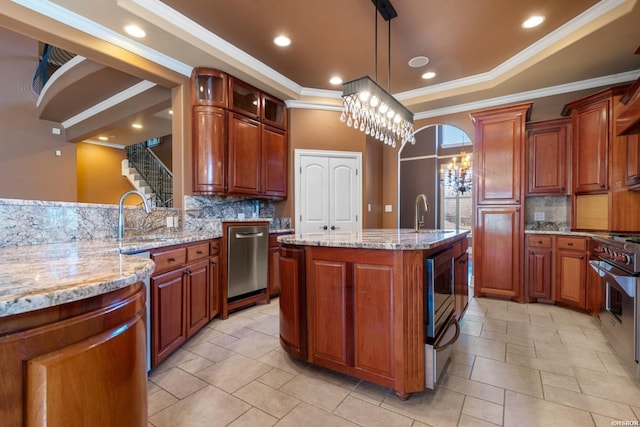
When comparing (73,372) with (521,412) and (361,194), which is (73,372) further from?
(361,194)

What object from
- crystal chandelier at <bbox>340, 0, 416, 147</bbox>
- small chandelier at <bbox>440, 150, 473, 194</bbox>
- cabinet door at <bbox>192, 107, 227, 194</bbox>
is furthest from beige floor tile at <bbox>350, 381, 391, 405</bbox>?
small chandelier at <bbox>440, 150, 473, 194</bbox>

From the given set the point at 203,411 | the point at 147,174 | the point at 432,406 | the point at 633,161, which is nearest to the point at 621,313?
the point at 633,161

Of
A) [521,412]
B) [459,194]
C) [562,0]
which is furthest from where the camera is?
[459,194]

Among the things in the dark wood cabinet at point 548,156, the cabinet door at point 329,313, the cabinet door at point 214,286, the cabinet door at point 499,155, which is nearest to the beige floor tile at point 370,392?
the cabinet door at point 329,313

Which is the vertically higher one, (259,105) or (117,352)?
(259,105)

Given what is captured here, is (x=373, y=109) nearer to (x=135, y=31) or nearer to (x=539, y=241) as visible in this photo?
(x=135, y=31)

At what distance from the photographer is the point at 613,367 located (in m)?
2.12

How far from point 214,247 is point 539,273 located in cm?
388

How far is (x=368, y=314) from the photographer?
1.81m

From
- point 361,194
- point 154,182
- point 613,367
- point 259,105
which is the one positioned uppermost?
point 259,105

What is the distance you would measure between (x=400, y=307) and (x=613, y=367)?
5.93ft

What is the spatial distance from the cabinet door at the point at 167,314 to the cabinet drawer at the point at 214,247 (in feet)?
1.78

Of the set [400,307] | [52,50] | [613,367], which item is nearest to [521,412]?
[400,307]

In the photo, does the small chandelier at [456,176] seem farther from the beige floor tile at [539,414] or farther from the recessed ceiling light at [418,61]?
the beige floor tile at [539,414]
